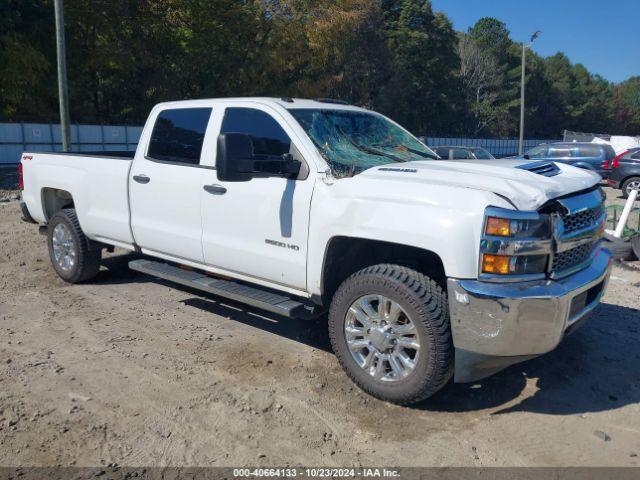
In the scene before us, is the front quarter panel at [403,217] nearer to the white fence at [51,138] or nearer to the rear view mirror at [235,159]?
the rear view mirror at [235,159]

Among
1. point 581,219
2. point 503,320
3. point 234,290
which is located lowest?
point 234,290

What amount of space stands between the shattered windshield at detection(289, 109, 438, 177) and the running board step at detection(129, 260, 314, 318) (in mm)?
1035

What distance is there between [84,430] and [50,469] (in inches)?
15.6

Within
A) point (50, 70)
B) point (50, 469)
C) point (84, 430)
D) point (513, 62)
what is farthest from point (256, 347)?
point (513, 62)

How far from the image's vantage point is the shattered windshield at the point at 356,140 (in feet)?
14.5

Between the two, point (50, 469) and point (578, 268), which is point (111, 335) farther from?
point (578, 268)

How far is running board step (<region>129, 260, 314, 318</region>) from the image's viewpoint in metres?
4.36

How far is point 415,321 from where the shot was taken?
12.1ft

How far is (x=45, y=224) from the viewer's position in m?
7.04

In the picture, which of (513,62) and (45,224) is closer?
(45,224)

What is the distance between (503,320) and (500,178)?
3.11ft

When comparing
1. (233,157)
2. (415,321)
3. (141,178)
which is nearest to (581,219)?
(415,321)

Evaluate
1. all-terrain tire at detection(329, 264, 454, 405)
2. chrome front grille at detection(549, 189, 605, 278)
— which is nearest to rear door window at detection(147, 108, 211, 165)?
all-terrain tire at detection(329, 264, 454, 405)

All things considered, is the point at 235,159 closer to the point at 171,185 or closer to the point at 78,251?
the point at 171,185
